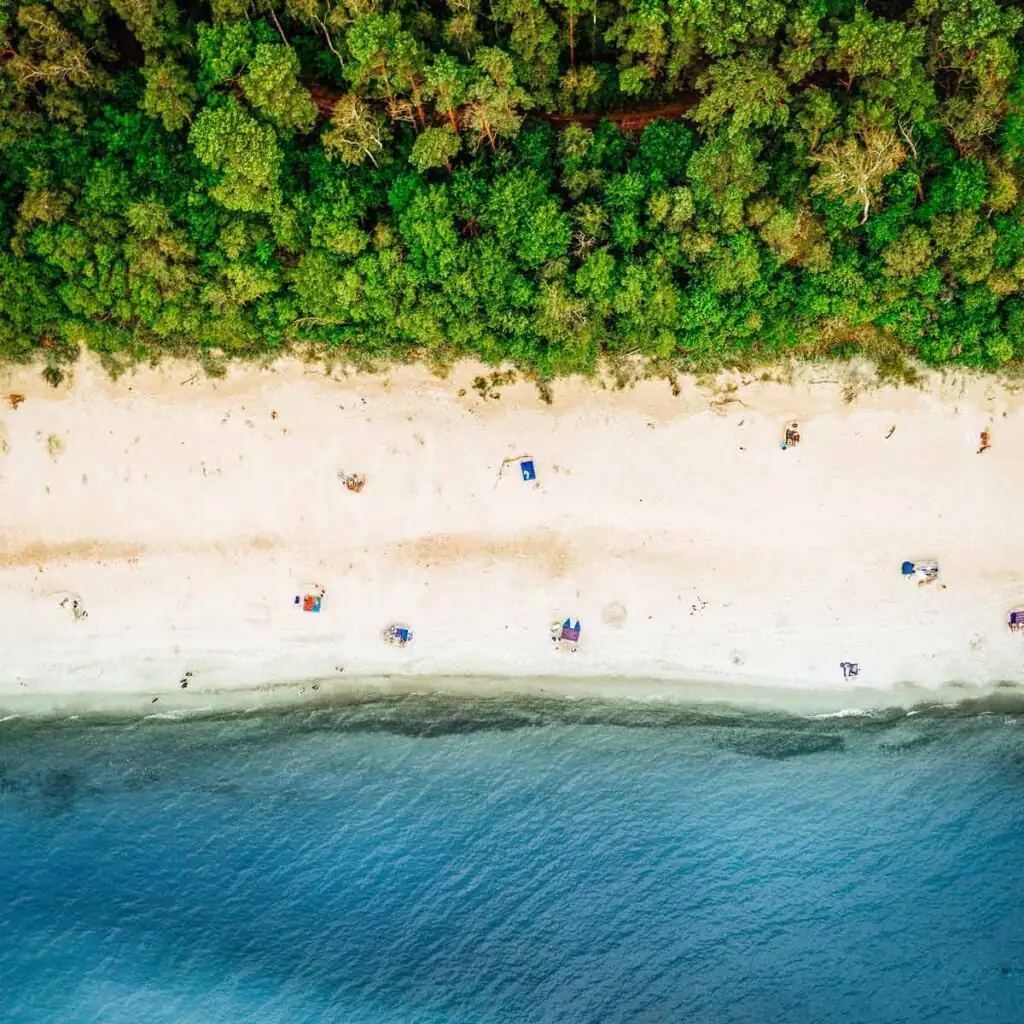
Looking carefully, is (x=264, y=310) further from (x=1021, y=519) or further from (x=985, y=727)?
(x=985, y=727)

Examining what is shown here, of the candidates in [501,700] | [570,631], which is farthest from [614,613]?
[501,700]

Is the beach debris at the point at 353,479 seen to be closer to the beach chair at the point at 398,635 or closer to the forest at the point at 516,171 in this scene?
the forest at the point at 516,171

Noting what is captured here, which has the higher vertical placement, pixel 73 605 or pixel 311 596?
pixel 311 596

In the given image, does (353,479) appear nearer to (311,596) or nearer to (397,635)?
(311,596)

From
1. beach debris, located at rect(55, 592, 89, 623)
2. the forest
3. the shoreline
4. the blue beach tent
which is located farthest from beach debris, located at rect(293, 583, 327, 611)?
the forest

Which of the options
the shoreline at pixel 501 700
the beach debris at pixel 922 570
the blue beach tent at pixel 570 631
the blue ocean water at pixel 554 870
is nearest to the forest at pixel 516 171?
the beach debris at pixel 922 570

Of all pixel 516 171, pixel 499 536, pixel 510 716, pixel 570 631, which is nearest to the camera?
pixel 516 171

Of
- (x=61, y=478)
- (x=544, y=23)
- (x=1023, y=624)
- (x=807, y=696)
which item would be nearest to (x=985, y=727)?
(x=1023, y=624)
